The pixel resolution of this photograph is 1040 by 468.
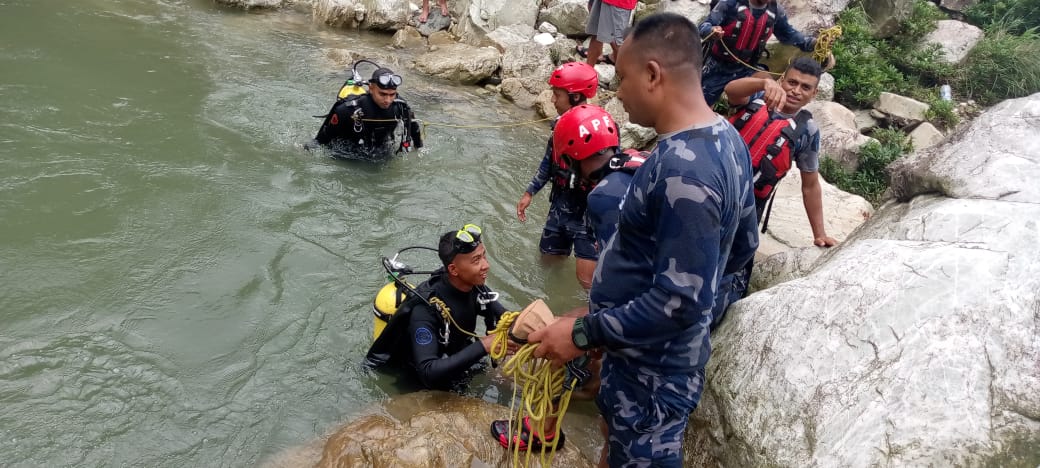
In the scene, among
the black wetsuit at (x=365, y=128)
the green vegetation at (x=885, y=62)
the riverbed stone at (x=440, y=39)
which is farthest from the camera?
the riverbed stone at (x=440, y=39)

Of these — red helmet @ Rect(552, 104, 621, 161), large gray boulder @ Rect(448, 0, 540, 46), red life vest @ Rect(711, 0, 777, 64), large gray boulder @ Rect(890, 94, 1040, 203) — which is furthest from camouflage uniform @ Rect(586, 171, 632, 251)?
large gray boulder @ Rect(448, 0, 540, 46)

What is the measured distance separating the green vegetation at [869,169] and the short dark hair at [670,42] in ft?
21.9

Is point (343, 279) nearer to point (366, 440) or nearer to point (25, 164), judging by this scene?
point (366, 440)

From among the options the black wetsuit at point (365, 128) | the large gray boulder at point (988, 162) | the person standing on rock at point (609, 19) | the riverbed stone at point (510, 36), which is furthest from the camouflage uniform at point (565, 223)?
the riverbed stone at point (510, 36)

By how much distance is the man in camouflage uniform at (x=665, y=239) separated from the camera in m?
2.02

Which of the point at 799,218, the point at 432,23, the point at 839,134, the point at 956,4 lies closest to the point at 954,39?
the point at 956,4

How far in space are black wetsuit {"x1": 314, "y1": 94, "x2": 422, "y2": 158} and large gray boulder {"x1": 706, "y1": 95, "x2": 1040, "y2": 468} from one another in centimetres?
489

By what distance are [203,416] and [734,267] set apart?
333cm

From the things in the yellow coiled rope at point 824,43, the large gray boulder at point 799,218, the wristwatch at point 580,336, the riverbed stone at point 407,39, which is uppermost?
the yellow coiled rope at point 824,43

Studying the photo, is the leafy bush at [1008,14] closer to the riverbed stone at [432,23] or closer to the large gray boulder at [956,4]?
the large gray boulder at [956,4]

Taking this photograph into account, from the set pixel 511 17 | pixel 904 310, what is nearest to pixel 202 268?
pixel 904 310

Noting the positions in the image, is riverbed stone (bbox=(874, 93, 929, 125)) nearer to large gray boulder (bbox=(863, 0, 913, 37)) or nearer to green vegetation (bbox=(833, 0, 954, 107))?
green vegetation (bbox=(833, 0, 954, 107))

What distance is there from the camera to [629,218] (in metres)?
2.23

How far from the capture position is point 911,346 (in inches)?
109
